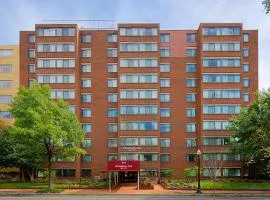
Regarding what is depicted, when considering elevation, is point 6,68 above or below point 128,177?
above

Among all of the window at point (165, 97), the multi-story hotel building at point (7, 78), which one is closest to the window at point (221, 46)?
the window at point (165, 97)

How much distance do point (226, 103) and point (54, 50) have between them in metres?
31.4

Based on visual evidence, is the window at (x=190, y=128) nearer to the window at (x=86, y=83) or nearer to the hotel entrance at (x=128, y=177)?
the hotel entrance at (x=128, y=177)

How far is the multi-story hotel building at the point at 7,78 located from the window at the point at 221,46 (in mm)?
34893

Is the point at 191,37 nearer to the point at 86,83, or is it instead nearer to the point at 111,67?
the point at 111,67

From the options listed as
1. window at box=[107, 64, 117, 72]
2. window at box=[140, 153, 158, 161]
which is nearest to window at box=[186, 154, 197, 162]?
window at box=[140, 153, 158, 161]

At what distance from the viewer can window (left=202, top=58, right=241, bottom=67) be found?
85625 mm

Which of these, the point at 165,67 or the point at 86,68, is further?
the point at 86,68

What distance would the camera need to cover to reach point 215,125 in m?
85.6

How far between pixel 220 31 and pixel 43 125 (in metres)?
41.5

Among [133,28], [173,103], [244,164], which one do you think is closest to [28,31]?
[133,28]

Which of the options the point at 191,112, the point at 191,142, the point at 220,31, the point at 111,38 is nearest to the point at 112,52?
the point at 111,38

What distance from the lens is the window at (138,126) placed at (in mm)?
85812

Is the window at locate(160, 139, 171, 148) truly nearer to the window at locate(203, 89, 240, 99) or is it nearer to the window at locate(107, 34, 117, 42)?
the window at locate(203, 89, 240, 99)
